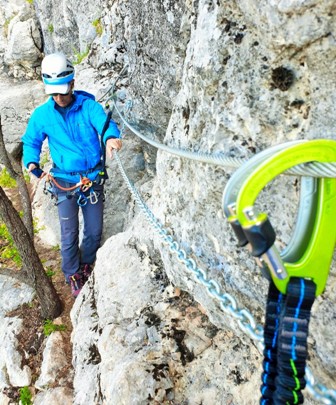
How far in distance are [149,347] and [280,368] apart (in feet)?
8.78

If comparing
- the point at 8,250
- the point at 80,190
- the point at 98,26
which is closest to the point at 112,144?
the point at 80,190

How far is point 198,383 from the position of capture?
3.61 meters

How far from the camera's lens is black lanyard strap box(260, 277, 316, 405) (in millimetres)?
1378

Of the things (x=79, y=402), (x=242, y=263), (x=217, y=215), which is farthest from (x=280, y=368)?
(x=79, y=402)

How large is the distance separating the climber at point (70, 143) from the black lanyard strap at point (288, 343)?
393 centimetres

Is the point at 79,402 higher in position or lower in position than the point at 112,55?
lower

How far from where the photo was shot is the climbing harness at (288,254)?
1310 millimetres

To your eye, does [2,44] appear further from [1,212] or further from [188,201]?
[188,201]

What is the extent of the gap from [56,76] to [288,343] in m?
4.78

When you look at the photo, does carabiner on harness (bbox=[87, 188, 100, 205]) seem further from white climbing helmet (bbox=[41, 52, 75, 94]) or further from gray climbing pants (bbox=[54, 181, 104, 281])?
white climbing helmet (bbox=[41, 52, 75, 94])

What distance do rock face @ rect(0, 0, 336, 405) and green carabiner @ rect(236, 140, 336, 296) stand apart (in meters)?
0.74

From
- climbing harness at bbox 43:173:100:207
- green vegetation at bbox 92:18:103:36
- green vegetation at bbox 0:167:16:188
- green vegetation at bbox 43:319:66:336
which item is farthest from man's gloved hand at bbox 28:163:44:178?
green vegetation at bbox 0:167:16:188

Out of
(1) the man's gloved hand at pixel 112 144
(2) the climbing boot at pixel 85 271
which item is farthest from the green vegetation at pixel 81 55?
(1) the man's gloved hand at pixel 112 144

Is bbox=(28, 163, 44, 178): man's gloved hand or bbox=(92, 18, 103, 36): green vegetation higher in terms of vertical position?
bbox=(92, 18, 103, 36): green vegetation
